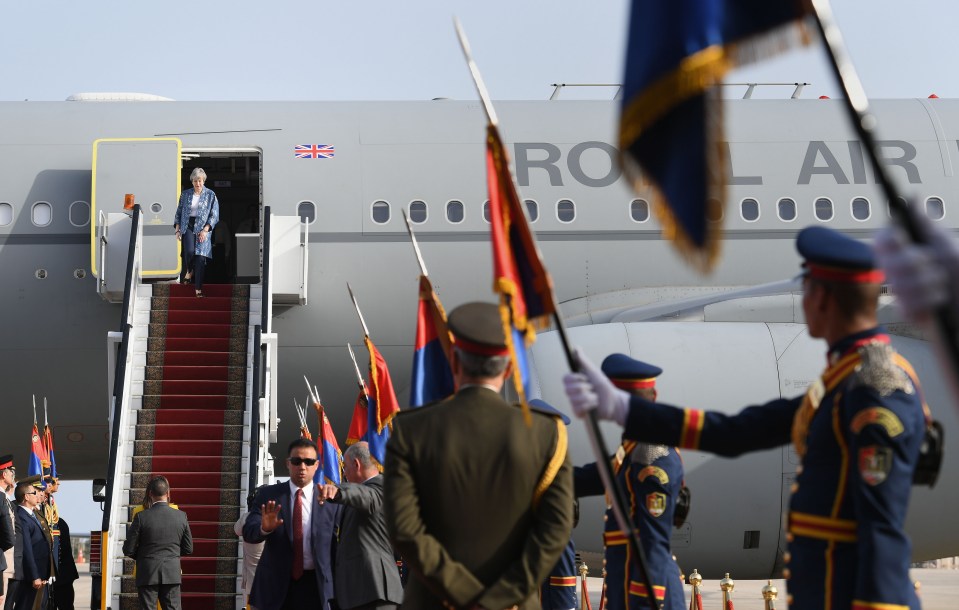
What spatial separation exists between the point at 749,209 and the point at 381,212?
11.6ft

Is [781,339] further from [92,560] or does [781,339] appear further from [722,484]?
[92,560]

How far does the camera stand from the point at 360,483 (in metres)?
6.38

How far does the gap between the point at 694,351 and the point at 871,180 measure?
12.5 feet

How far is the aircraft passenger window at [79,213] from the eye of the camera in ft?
39.1

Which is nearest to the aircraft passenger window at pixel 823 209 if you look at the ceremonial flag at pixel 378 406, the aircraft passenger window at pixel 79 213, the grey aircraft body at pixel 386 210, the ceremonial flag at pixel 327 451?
the grey aircraft body at pixel 386 210

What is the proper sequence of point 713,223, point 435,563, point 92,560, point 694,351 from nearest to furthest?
point 713,223
point 435,563
point 694,351
point 92,560

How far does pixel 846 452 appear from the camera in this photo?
10.0 feet

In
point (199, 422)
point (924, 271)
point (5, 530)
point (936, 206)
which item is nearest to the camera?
point (924, 271)

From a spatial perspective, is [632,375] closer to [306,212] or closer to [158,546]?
[158,546]

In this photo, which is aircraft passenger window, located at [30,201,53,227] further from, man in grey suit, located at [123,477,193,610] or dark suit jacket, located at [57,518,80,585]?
man in grey suit, located at [123,477,193,610]

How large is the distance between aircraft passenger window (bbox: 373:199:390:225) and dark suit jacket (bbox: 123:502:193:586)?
4.18 m

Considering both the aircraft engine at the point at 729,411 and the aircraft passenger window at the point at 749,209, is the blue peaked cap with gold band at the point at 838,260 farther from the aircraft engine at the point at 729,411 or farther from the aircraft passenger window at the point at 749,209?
the aircraft passenger window at the point at 749,209

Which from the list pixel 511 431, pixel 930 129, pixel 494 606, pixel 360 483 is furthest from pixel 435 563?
pixel 930 129

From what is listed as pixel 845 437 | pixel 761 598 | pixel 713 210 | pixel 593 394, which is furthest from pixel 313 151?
pixel 761 598
